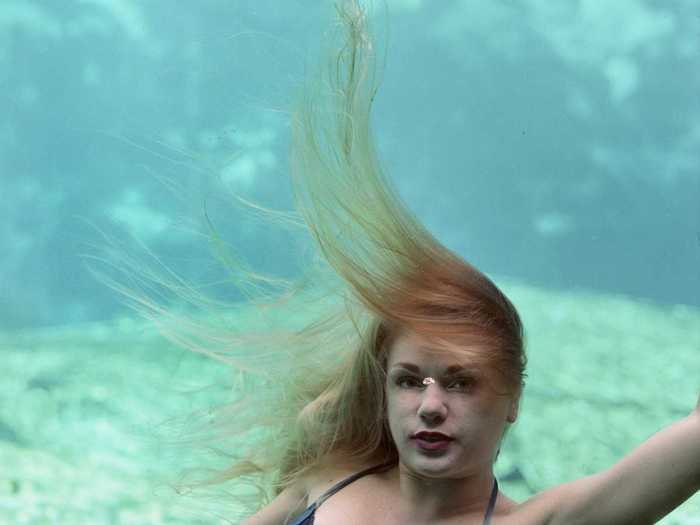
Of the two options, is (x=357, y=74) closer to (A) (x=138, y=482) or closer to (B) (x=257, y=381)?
(B) (x=257, y=381)

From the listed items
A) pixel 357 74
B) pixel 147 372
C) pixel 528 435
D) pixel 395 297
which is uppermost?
pixel 147 372

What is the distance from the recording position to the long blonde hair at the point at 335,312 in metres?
1.23

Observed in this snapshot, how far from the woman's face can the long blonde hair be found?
1.0 inches

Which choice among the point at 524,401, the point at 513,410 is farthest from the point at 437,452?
the point at 524,401

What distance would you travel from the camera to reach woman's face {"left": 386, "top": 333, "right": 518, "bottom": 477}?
1.14m

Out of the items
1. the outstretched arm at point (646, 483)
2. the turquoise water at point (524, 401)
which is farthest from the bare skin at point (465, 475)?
the turquoise water at point (524, 401)

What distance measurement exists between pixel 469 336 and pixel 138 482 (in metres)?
1.70

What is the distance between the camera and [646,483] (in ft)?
3.31

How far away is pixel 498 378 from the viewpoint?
1.18 metres

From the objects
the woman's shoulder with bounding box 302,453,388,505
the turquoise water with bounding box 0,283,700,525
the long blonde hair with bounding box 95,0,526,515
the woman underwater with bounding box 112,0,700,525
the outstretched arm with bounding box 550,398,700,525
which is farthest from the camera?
the turquoise water with bounding box 0,283,700,525

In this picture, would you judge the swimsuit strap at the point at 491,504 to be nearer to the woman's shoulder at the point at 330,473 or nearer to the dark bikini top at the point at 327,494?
the dark bikini top at the point at 327,494

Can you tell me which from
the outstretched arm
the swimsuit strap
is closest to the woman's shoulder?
Result: the swimsuit strap

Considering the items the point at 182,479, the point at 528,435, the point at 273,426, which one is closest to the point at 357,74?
the point at 273,426

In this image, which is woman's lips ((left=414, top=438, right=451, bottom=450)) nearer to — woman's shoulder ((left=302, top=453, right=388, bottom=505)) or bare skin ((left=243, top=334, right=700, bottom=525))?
bare skin ((left=243, top=334, right=700, bottom=525))
